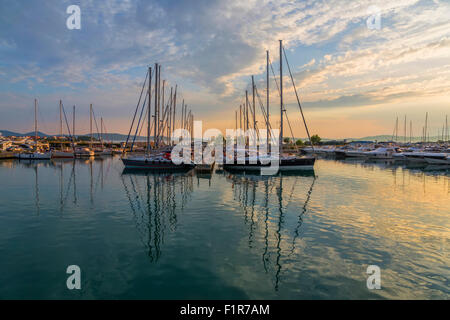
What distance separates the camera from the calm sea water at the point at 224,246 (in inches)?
322

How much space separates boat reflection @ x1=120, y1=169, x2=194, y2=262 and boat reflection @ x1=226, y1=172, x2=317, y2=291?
14.8 ft

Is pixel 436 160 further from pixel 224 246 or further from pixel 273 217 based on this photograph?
pixel 224 246

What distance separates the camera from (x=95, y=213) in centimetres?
1703

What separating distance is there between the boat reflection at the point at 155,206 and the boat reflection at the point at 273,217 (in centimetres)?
452

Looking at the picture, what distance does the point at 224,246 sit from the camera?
452 inches

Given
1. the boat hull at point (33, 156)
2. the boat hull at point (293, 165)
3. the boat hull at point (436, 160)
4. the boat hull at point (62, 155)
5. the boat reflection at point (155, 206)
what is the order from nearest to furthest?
1. the boat reflection at point (155, 206)
2. the boat hull at point (293, 165)
3. the boat hull at point (436, 160)
4. the boat hull at point (33, 156)
5. the boat hull at point (62, 155)

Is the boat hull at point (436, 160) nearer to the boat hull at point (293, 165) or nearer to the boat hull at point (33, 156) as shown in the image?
the boat hull at point (293, 165)

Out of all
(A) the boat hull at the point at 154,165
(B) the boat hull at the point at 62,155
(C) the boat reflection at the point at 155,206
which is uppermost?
(B) the boat hull at the point at 62,155

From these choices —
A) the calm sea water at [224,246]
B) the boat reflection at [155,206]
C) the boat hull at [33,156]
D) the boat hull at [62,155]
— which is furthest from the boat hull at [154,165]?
the boat hull at [62,155]

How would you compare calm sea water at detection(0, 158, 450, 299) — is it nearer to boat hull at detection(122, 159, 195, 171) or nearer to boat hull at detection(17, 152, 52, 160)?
boat hull at detection(122, 159, 195, 171)

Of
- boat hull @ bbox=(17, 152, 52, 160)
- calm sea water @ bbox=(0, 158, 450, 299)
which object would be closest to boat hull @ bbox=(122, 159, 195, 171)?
calm sea water @ bbox=(0, 158, 450, 299)

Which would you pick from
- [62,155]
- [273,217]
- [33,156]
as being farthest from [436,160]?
[33,156]

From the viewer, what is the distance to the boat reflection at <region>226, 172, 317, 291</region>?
1060cm
